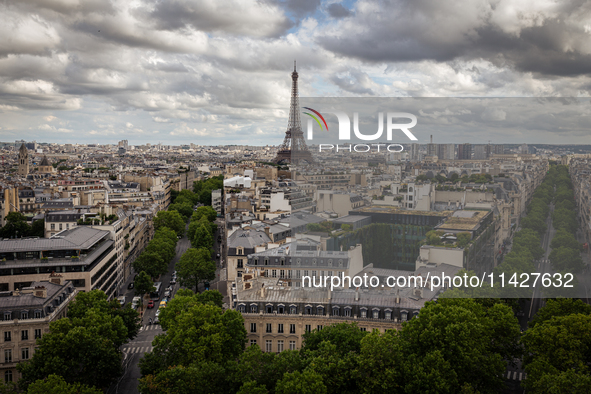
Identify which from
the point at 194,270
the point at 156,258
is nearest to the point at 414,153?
the point at 194,270

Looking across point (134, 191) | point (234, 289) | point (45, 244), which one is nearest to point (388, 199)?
point (234, 289)

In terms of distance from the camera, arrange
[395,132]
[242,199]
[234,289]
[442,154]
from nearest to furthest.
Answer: [395,132], [442,154], [234,289], [242,199]

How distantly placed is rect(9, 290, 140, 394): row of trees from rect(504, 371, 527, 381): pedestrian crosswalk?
1698 cm

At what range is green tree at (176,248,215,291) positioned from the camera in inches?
1326

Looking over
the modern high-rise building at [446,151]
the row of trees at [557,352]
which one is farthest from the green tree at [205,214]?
the row of trees at [557,352]

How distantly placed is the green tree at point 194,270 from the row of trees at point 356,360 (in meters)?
13.4

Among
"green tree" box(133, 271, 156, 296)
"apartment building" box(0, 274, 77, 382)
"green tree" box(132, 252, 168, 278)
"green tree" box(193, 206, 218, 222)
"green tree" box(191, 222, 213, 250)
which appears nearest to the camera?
"apartment building" box(0, 274, 77, 382)

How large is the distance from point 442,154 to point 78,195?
141 ft

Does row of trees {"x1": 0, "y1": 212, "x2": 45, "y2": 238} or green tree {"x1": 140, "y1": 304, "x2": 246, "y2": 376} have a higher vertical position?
row of trees {"x1": 0, "y1": 212, "x2": 45, "y2": 238}

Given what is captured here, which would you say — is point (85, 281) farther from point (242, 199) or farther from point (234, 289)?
point (242, 199)

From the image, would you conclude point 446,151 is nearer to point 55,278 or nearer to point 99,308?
point 99,308

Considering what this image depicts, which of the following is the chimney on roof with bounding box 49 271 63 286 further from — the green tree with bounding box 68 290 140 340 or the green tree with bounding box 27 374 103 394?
the green tree with bounding box 27 374 103 394

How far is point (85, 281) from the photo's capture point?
27.7 metres

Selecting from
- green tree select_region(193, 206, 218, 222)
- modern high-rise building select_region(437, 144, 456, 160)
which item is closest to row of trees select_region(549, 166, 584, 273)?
modern high-rise building select_region(437, 144, 456, 160)
